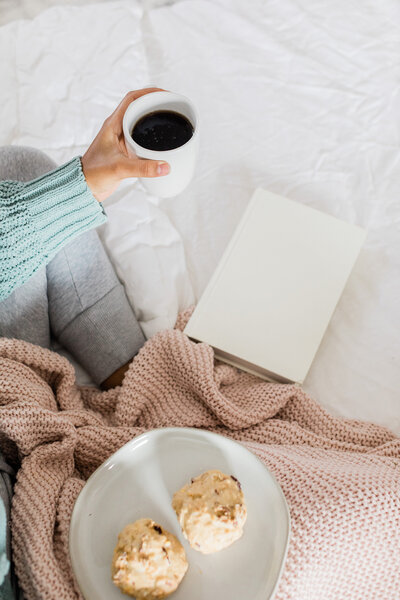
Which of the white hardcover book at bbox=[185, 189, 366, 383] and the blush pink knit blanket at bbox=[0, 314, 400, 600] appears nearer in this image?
the blush pink knit blanket at bbox=[0, 314, 400, 600]

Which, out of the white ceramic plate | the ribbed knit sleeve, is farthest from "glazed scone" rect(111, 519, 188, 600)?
the ribbed knit sleeve

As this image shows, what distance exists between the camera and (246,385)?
0.74 meters

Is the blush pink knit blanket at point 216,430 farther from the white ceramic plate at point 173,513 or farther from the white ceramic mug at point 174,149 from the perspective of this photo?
the white ceramic mug at point 174,149

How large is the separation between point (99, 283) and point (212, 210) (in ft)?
0.81

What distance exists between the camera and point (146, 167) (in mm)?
521

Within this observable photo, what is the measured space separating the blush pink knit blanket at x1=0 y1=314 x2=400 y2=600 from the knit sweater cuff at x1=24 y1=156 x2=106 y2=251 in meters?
0.14

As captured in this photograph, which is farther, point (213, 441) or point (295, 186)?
point (295, 186)

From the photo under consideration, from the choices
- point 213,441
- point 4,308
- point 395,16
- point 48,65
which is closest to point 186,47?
point 48,65

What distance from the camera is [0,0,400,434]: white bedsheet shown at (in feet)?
2.58

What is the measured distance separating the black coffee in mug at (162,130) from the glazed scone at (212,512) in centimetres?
35

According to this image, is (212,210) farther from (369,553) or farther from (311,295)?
(369,553)

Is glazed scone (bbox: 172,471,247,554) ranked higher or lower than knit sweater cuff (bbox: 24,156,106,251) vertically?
lower

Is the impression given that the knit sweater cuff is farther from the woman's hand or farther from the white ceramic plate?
the white ceramic plate

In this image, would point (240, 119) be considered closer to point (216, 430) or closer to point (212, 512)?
point (216, 430)
